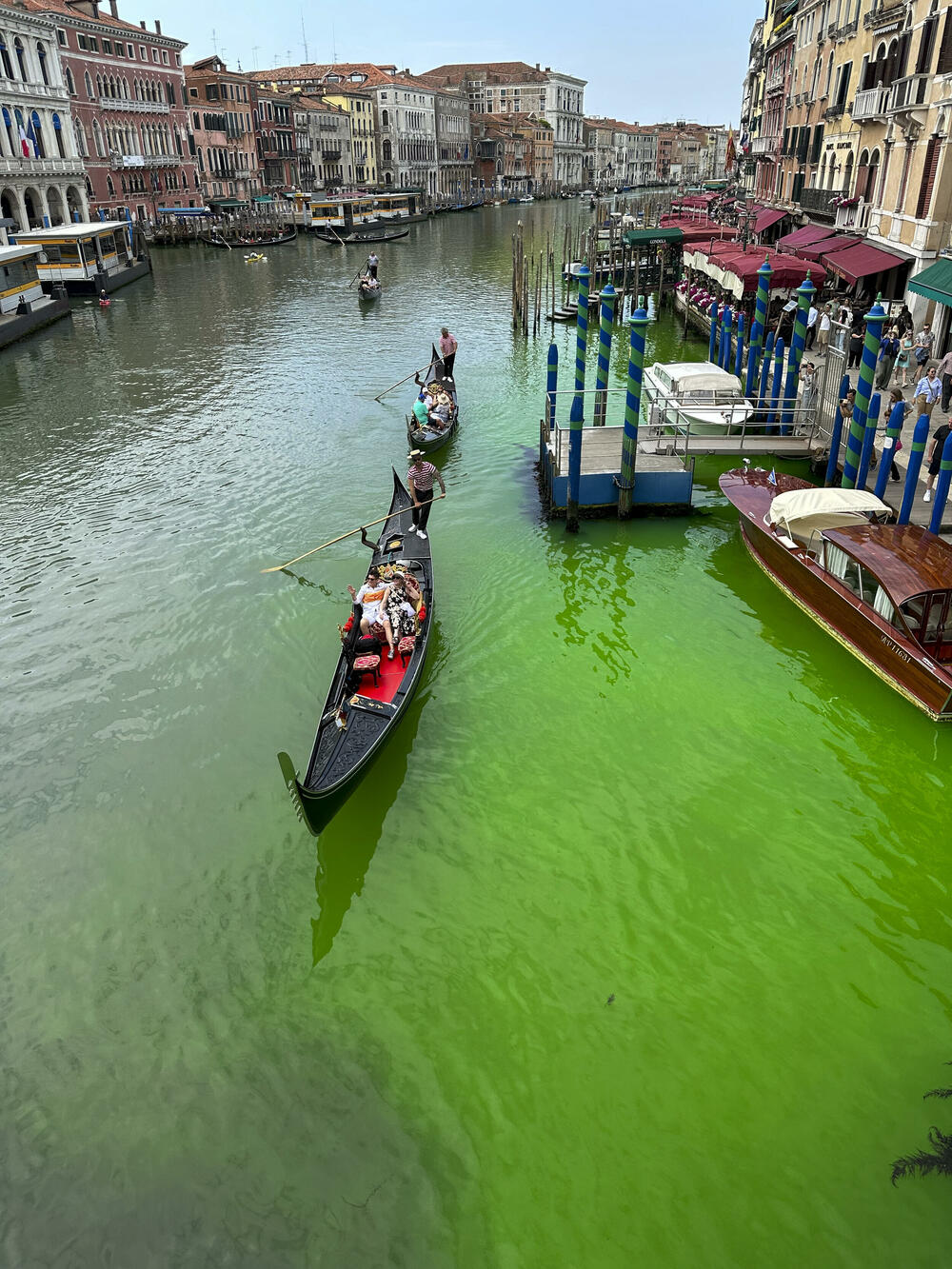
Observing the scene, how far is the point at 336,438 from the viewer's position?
20.2m

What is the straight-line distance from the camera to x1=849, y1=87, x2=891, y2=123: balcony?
2312 cm

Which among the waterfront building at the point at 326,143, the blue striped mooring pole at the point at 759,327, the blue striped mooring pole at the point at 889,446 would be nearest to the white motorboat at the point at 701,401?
the blue striped mooring pole at the point at 759,327

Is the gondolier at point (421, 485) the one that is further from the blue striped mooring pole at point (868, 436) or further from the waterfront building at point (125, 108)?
the waterfront building at point (125, 108)

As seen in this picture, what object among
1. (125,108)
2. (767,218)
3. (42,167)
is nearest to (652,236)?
(767,218)

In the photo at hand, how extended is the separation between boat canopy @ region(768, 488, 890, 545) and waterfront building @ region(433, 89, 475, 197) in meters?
117

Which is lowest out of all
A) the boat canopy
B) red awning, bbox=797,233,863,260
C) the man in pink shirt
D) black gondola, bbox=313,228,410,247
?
the boat canopy

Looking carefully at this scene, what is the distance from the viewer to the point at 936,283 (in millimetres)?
17828

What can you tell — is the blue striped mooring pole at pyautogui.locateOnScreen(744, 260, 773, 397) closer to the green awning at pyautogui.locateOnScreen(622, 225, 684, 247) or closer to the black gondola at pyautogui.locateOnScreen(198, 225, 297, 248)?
the green awning at pyautogui.locateOnScreen(622, 225, 684, 247)

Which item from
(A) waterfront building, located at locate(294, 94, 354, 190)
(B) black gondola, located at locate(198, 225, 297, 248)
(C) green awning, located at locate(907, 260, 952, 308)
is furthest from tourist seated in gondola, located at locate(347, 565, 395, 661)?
(A) waterfront building, located at locate(294, 94, 354, 190)

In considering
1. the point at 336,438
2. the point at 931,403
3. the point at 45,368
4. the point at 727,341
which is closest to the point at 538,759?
the point at 931,403

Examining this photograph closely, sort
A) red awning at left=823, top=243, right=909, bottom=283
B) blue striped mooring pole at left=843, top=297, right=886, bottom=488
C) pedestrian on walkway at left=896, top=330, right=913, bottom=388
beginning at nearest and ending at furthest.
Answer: blue striped mooring pole at left=843, top=297, right=886, bottom=488 < pedestrian on walkway at left=896, top=330, right=913, bottom=388 < red awning at left=823, top=243, right=909, bottom=283

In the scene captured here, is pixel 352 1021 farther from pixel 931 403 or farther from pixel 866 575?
pixel 931 403

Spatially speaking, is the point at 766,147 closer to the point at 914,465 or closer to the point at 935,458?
the point at 935,458

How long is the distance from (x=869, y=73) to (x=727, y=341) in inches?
475
